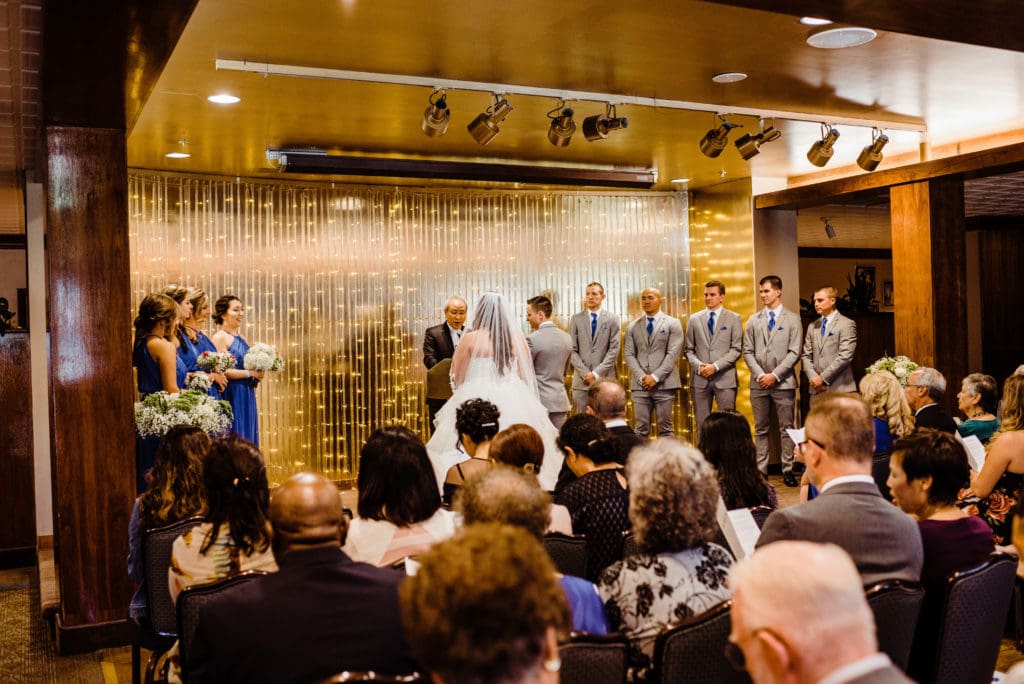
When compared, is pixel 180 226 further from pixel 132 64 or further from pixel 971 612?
pixel 971 612

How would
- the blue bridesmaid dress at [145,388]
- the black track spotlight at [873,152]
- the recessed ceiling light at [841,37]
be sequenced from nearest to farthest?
1. the recessed ceiling light at [841,37]
2. the blue bridesmaid dress at [145,388]
3. the black track spotlight at [873,152]

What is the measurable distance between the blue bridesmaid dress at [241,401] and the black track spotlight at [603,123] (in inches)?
117

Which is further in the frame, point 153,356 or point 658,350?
point 658,350

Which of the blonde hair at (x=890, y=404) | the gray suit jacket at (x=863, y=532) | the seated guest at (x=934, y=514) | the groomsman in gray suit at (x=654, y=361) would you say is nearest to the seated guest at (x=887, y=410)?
the blonde hair at (x=890, y=404)

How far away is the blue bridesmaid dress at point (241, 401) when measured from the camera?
22.9 feet

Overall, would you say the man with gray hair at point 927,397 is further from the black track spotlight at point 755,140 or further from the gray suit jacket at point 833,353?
the gray suit jacket at point 833,353

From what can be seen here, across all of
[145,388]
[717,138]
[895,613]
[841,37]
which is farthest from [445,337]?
[895,613]

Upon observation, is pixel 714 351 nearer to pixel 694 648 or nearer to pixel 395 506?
pixel 395 506

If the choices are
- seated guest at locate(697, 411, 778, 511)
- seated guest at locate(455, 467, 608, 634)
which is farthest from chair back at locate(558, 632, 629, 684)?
seated guest at locate(697, 411, 778, 511)

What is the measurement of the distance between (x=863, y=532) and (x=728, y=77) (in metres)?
3.84

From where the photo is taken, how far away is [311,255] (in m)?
9.30

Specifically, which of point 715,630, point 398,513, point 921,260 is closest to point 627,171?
point 921,260

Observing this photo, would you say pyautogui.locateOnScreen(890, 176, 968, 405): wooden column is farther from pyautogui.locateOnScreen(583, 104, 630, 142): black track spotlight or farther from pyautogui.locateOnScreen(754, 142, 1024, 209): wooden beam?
pyautogui.locateOnScreen(583, 104, 630, 142): black track spotlight

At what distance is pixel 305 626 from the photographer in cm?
202
